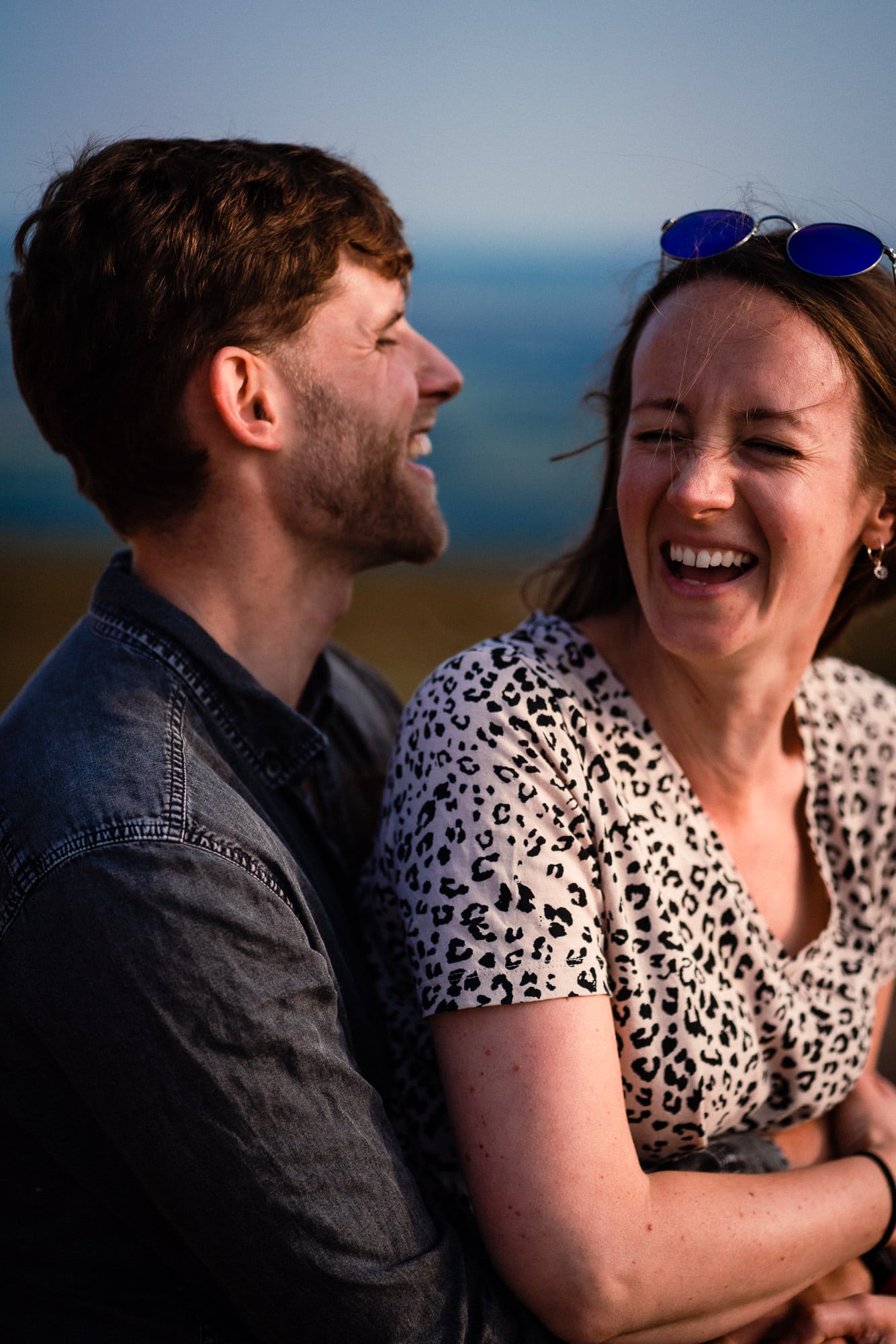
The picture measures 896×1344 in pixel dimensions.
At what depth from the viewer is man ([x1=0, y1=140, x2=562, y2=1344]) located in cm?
146

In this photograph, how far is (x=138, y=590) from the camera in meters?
1.98

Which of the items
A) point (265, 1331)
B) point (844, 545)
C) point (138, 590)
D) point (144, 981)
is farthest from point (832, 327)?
point (265, 1331)

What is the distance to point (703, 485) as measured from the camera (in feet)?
5.68

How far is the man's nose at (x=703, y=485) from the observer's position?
173cm

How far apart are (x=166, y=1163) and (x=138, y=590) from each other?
3.14ft

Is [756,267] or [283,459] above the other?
[756,267]

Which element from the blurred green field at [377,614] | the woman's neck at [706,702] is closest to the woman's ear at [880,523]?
the woman's neck at [706,702]

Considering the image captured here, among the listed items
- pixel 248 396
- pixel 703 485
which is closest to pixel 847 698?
pixel 703 485

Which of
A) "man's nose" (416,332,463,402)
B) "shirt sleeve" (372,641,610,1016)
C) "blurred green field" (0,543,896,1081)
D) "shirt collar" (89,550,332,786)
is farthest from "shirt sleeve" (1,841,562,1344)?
"blurred green field" (0,543,896,1081)

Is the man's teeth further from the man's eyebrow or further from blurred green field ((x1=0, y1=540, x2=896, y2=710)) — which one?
blurred green field ((x1=0, y1=540, x2=896, y2=710))

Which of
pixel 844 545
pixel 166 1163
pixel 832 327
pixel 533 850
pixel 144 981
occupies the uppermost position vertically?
pixel 832 327

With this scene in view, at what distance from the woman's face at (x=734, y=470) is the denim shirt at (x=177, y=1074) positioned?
79 cm

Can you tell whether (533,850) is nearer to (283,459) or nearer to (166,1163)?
(166,1163)

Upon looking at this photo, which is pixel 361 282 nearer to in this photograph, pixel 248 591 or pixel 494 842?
pixel 248 591
